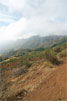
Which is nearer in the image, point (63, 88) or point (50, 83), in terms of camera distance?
point (63, 88)

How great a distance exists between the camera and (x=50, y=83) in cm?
722

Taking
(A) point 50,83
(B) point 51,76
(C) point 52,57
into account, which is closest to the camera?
(A) point 50,83

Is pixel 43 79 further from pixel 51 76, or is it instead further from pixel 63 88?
pixel 63 88

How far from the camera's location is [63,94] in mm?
5672

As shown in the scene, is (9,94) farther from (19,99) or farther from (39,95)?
(39,95)

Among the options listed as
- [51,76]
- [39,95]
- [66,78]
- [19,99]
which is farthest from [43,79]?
[19,99]

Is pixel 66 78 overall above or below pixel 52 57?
below

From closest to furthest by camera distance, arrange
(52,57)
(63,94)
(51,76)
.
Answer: (63,94) → (51,76) → (52,57)

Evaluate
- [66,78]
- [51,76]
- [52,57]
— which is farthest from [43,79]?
[52,57]

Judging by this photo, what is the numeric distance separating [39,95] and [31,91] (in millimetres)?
677

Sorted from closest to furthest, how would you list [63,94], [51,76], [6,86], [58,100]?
[58,100]
[63,94]
[6,86]
[51,76]

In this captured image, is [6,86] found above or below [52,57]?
below

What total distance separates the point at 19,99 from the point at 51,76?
3.22 metres

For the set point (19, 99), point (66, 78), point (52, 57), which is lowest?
point (19, 99)
